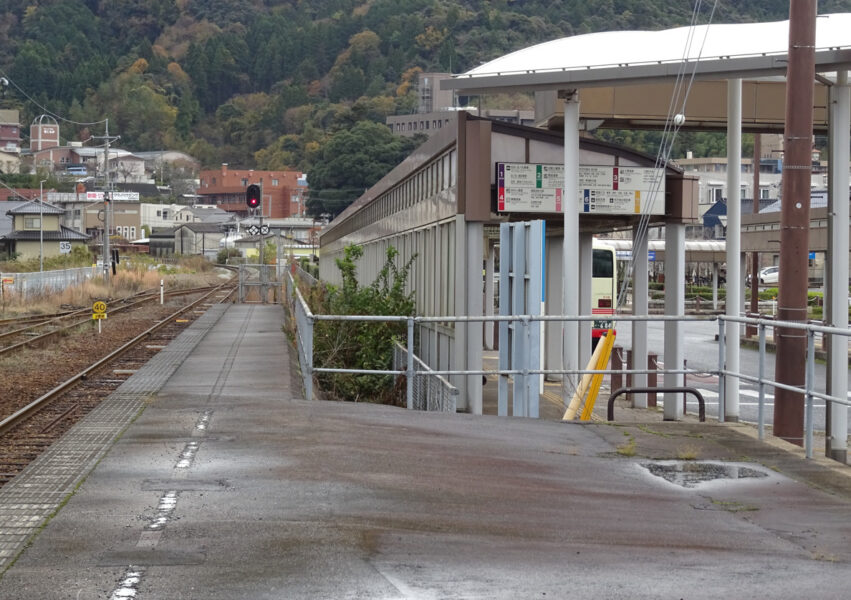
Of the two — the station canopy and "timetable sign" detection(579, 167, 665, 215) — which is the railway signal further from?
"timetable sign" detection(579, 167, 665, 215)

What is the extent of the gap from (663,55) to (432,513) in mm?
8713

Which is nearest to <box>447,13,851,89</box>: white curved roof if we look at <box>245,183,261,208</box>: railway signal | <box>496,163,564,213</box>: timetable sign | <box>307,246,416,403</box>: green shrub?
<box>496,163,564,213</box>: timetable sign

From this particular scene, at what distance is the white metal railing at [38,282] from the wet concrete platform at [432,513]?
33.2 meters

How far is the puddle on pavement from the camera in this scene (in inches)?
365

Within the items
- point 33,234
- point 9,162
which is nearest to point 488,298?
point 33,234

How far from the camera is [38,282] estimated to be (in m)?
47.0

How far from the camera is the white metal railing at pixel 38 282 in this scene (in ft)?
141

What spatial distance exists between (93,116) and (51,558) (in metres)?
195

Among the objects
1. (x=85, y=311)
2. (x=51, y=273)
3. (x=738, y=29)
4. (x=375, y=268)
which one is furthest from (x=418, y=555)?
(x=51, y=273)

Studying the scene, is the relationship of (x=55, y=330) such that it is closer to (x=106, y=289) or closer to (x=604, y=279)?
(x=604, y=279)

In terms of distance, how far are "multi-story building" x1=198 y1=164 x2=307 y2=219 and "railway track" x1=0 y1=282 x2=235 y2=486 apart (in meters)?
129

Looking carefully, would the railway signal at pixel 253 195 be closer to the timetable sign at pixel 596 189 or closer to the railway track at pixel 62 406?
the railway track at pixel 62 406

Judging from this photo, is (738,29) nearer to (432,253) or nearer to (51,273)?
(432,253)

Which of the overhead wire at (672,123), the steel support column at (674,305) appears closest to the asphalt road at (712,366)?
the steel support column at (674,305)
